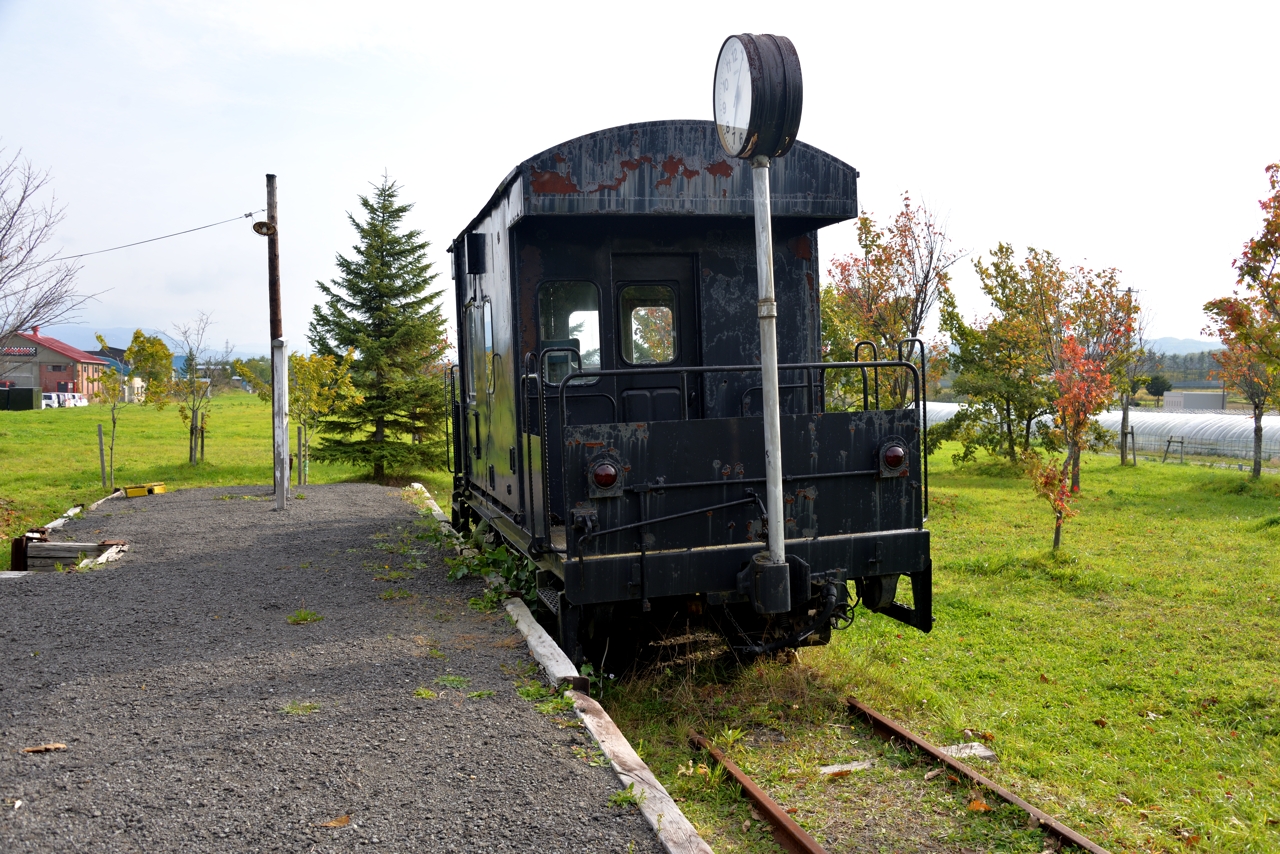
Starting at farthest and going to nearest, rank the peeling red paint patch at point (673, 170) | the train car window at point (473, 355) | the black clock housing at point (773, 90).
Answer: the train car window at point (473, 355)
the peeling red paint patch at point (673, 170)
the black clock housing at point (773, 90)

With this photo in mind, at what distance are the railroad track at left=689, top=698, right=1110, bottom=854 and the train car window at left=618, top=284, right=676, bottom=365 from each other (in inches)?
106

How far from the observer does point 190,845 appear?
3.46 metres

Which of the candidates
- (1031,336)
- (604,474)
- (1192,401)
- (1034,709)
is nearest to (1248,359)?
(1031,336)

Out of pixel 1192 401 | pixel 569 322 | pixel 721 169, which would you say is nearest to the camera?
pixel 721 169

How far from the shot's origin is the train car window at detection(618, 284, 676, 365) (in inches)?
261

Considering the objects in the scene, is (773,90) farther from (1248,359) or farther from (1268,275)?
(1248,359)

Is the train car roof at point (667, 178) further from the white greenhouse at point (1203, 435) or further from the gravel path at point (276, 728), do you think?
the white greenhouse at point (1203, 435)

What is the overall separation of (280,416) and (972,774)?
37.9ft

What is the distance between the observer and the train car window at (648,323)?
6625 mm

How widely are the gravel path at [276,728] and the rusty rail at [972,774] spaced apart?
1955 millimetres

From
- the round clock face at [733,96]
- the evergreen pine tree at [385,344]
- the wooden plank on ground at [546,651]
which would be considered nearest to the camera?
the round clock face at [733,96]

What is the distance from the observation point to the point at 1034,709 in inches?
247

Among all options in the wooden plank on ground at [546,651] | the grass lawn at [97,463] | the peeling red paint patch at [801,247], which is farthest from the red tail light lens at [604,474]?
the grass lawn at [97,463]

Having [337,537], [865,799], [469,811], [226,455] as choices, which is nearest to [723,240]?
[865,799]
